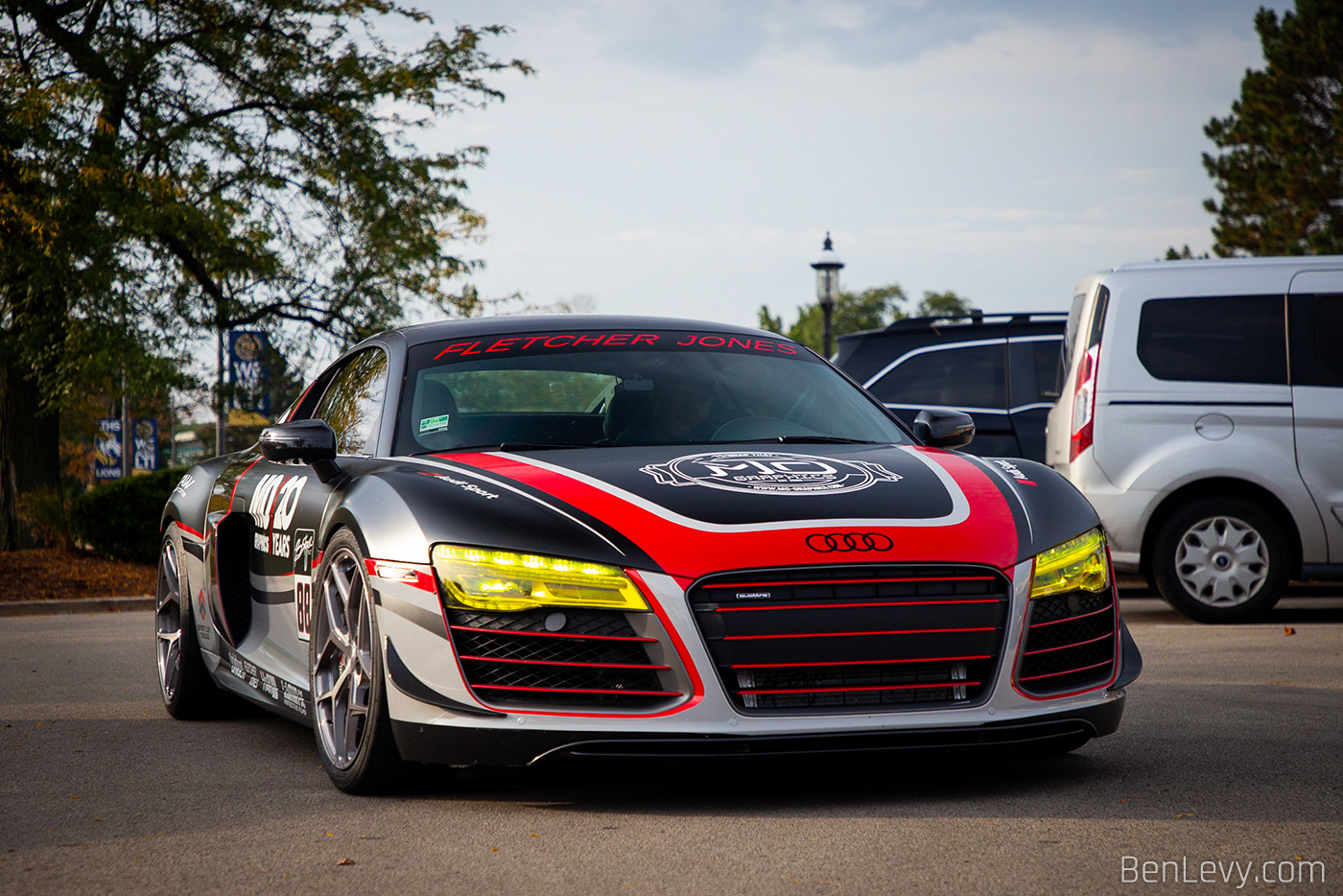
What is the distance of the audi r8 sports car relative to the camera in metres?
3.79

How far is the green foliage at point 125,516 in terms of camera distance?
49.0ft

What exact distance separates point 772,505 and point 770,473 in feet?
0.98

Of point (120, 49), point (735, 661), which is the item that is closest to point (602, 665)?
point (735, 661)

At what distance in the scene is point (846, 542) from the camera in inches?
152

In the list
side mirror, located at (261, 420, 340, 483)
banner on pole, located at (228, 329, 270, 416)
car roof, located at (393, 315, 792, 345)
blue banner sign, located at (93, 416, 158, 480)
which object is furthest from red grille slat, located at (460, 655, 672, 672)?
blue banner sign, located at (93, 416, 158, 480)

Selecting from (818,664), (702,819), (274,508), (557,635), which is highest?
(274,508)

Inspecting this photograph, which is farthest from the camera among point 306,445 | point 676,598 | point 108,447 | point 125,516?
point 108,447

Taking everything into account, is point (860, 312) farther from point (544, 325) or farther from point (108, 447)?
point (544, 325)

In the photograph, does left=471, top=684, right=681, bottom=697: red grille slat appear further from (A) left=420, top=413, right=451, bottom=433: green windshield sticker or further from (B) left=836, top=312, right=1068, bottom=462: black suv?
(B) left=836, top=312, right=1068, bottom=462: black suv

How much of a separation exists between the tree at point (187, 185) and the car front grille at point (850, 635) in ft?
41.5

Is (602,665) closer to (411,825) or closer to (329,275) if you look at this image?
(411,825)

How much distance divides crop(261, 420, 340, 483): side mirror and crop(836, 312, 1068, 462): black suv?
6.65m

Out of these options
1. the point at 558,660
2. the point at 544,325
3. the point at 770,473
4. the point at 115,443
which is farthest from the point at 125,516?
the point at 115,443

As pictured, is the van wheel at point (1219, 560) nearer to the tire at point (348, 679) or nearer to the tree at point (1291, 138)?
the tire at point (348, 679)
